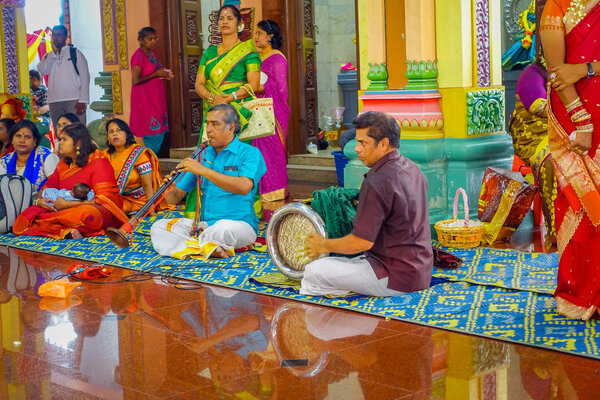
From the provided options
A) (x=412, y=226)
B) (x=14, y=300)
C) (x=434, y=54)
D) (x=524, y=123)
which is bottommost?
Answer: (x=14, y=300)

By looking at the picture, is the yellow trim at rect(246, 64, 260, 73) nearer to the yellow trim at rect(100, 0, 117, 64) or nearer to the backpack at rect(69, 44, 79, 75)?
the backpack at rect(69, 44, 79, 75)

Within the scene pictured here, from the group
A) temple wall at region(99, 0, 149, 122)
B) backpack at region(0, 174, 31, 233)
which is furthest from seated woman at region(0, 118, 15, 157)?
temple wall at region(99, 0, 149, 122)

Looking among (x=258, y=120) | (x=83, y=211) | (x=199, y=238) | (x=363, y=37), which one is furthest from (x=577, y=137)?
(x=83, y=211)

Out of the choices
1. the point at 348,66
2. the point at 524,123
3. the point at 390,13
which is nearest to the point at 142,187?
the point at 390,13

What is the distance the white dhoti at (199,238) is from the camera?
5738 mm

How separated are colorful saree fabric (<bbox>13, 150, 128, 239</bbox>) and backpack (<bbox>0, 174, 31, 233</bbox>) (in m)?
0.17

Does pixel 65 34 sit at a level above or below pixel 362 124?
above

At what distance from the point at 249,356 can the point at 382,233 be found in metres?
1.10

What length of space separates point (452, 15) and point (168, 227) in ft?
8.41

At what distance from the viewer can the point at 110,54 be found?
37.7ft

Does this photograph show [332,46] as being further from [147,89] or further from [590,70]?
[590,70]

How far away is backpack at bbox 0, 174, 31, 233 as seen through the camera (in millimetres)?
7270

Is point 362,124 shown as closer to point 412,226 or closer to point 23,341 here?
point 412,226

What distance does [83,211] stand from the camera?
6.82 m
